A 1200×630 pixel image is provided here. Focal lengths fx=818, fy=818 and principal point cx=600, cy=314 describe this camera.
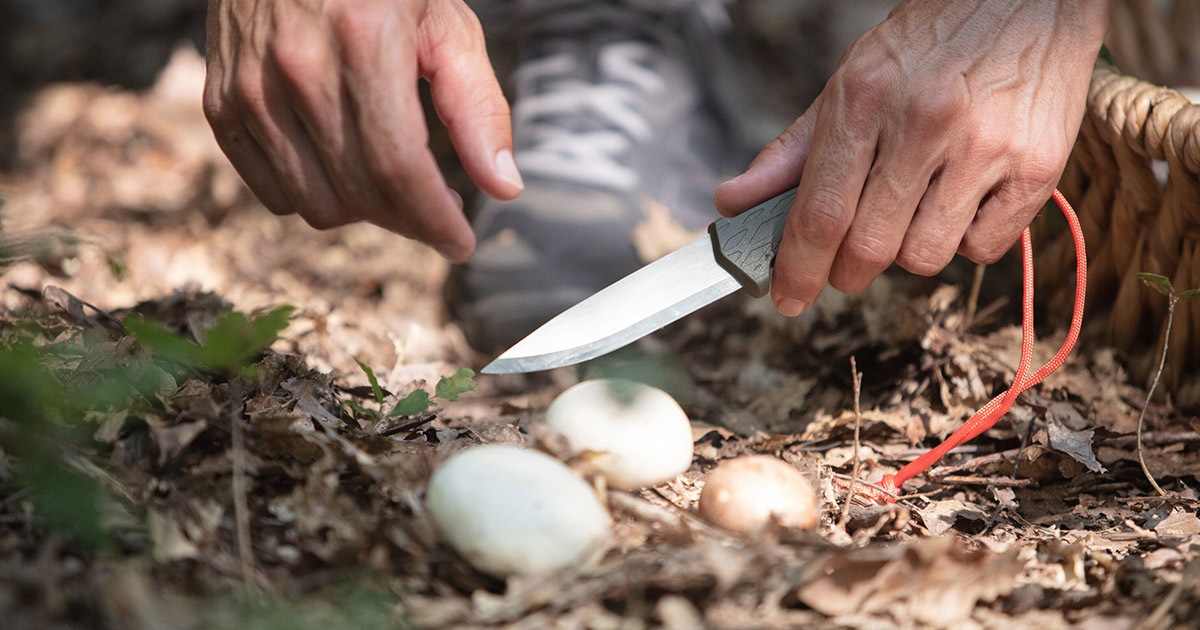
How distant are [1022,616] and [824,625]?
0.32 metres

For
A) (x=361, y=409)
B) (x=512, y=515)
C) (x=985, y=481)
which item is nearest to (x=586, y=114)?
(x=361, y=409)

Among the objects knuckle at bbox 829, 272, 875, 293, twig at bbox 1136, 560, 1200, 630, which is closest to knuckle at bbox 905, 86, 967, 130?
knuckle at bbox 829, 272, 875, 293

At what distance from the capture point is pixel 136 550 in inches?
39.7

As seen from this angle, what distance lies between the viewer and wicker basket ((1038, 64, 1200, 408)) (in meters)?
1.60

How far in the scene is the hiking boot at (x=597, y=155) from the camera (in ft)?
8.39

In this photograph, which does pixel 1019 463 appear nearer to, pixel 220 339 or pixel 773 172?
pixel 773 172

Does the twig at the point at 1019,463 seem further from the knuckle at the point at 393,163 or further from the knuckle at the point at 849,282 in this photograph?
the knuckle at the point at 393,163

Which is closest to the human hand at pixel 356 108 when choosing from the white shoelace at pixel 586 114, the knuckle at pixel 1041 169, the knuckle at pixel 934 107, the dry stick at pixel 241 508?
the dry stick at pixel 241 508

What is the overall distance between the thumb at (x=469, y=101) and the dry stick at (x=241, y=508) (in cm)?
58

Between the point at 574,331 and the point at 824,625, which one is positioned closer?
the point at 824,625

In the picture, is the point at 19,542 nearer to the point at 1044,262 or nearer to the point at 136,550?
the point at 136,550

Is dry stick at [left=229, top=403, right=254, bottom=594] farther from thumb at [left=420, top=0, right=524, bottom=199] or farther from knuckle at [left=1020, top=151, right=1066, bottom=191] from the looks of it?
knuckle at [left=1020, top=151, right=1066, bottom=191]

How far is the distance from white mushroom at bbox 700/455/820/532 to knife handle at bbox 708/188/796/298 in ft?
1.46

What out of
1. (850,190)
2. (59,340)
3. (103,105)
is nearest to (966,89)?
(850,190)
